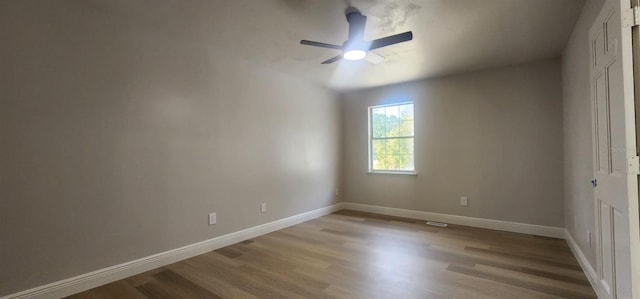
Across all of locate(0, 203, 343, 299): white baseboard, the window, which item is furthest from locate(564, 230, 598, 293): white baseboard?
locate(0, 203, 343, 299): white baseboard

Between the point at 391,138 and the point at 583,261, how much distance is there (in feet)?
9.64

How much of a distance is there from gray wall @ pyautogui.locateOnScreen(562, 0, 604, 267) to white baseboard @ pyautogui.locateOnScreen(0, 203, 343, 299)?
341cm

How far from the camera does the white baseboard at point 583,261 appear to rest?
220cm

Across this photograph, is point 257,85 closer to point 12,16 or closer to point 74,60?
point 74,60

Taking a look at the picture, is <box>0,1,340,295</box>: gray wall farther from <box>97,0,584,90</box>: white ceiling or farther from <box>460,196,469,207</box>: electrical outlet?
<box>460,196,469,207</box>: electrical outlet

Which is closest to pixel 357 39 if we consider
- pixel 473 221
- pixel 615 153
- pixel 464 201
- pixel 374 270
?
pixel 615 153

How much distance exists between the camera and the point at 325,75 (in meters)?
4.34

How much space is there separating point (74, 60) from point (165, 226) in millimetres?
1658

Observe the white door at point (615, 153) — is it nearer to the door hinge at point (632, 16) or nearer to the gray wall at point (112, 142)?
the door hinge at point (632, 16)

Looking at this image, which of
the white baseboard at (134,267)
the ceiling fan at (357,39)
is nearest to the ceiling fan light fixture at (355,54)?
the ceiling fan at (357,39)

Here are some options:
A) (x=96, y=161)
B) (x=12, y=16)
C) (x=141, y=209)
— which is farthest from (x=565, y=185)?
(x=12, y=16)

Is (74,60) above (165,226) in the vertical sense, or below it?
above

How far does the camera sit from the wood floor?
220 cm

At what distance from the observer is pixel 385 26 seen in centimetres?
266
